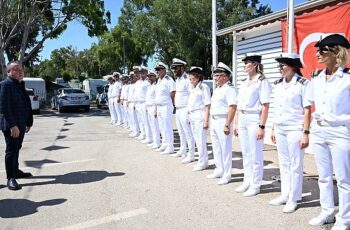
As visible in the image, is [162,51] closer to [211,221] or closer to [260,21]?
Result: [260,21]

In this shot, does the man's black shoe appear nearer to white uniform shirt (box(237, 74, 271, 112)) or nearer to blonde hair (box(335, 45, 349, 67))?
white uniform shirt (box(237, 74, 271, 112))

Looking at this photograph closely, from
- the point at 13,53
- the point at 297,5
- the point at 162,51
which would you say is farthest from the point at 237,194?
the point at 13,53

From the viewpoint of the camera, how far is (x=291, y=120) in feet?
16.0

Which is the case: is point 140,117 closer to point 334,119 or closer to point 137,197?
point 137,197

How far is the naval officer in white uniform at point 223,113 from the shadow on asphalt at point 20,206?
256 cm

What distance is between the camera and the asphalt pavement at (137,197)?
15.6ft

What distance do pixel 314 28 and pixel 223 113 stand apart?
10.9 ft

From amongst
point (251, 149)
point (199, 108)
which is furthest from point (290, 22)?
point (251, 149)

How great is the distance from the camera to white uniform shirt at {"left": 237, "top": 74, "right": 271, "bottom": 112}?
5477 millimetres

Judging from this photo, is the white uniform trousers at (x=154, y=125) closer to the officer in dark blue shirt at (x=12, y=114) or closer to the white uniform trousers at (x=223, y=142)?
the white uniform trousers at (x=223, y=142)

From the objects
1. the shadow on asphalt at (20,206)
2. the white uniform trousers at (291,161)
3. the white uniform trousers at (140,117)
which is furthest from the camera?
the white uniform trousers at (140,117)

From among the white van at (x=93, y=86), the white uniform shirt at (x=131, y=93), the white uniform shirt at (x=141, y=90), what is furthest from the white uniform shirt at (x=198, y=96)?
the white van at (x=93, y=86)

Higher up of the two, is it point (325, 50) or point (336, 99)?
point (325, 50)

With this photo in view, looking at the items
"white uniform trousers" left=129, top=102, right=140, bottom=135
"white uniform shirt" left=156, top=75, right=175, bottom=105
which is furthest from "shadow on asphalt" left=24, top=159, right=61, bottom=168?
"white uniform trousers" left=129, top=102, right=140, bottom=135
